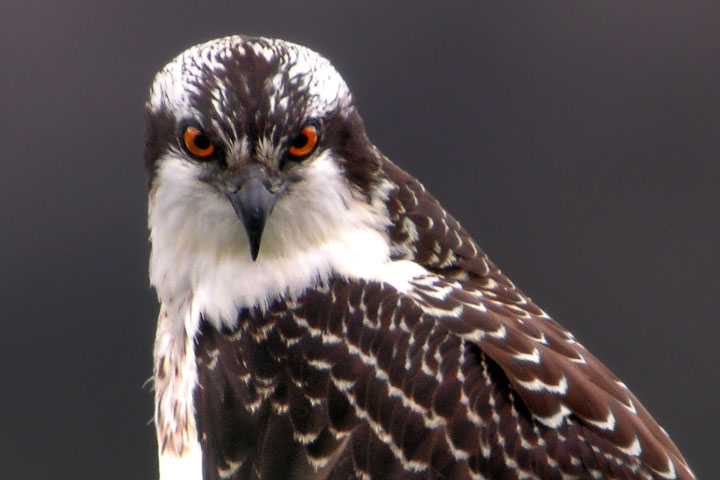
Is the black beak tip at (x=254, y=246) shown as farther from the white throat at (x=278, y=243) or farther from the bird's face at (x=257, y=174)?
the white throat at (x=278, y=243)

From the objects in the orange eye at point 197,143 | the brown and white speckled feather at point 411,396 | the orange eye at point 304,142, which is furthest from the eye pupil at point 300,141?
the brown and white speckled feather at point 411,396

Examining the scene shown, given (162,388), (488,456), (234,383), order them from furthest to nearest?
(162,388), (234,383), (488,456)

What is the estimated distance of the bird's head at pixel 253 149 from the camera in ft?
6.69

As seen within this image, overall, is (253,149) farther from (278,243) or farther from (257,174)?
(278,243)

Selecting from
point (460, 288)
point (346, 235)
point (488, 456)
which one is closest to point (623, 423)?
point (488, 456)

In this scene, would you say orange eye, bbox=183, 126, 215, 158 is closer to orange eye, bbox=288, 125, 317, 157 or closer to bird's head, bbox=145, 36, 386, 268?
bird's head, bbox=145, 36, 386, 268

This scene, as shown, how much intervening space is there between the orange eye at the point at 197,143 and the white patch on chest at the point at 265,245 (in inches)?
1.9

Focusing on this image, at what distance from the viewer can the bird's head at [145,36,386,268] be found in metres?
2.04

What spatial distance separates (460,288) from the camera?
226cm

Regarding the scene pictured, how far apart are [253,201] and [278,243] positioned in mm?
204

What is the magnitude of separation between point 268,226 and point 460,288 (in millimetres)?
401

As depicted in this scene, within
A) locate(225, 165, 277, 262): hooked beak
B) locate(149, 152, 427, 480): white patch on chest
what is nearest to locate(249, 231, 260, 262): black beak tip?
locate(225, 165, 277, 262): hooked beak

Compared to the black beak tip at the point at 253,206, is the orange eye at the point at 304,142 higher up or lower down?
higher up

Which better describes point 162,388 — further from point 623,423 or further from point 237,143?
point 623,423
